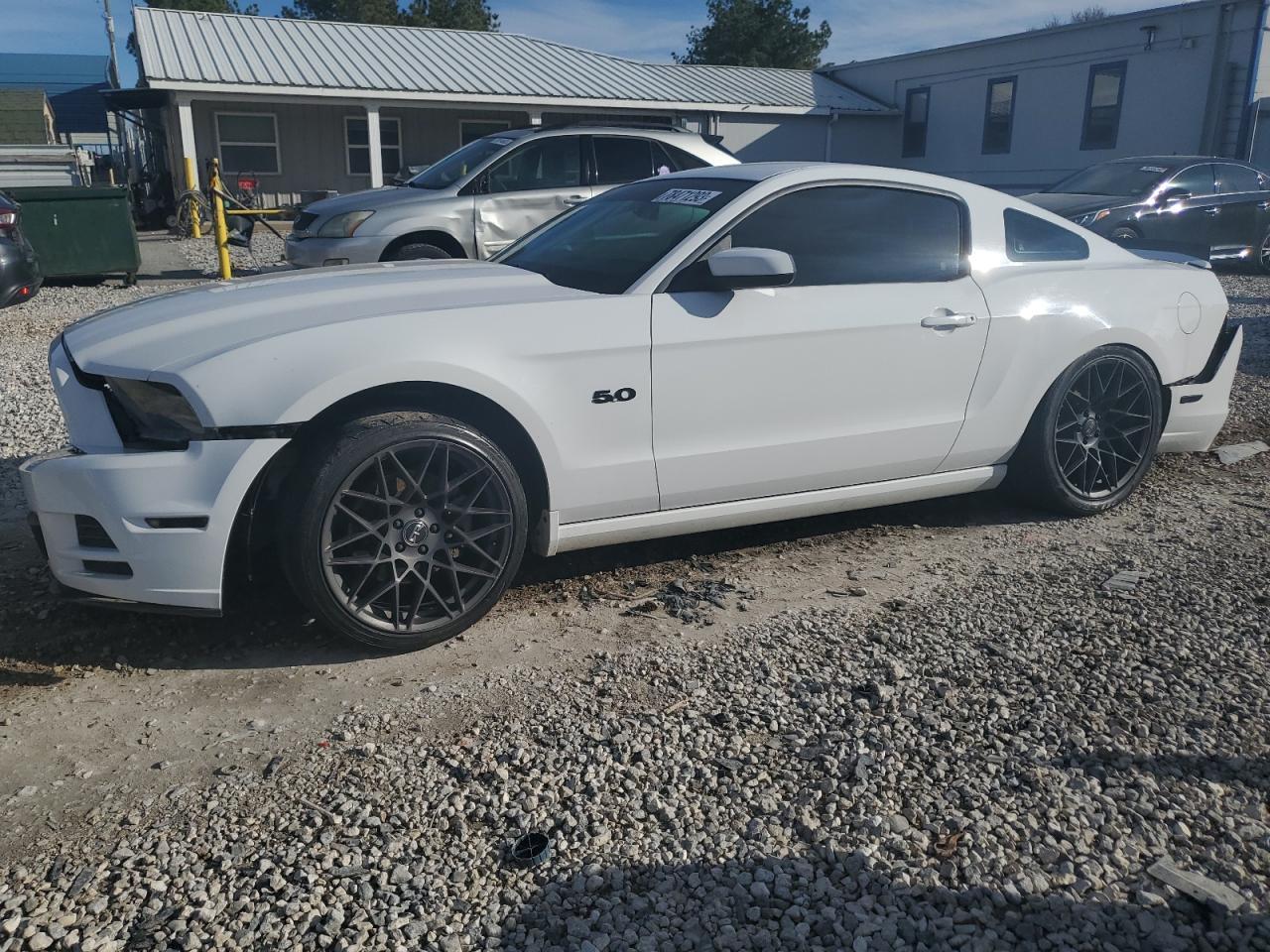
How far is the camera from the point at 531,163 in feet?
32.3

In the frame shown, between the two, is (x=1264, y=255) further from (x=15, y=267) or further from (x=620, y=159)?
(x=15, y=267)

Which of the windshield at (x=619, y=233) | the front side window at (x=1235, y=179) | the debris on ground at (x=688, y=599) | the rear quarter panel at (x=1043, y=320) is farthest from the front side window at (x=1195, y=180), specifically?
the debris on ground at (x=688, y=599)

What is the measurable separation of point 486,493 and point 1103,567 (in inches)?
99.0

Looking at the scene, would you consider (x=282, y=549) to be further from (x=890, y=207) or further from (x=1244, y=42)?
(x=1244, y=42)

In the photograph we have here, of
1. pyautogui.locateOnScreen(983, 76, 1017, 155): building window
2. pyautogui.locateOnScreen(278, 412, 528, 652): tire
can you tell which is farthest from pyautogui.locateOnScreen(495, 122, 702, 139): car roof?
pyautogui.locateOnScreen(983, 76, 1017, 155): building window

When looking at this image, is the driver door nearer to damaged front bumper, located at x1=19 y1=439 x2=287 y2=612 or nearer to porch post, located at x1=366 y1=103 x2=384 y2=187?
damaged front bumper, located at x1=19 y1=439 x2=287 y2=612

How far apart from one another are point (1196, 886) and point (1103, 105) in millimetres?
22891

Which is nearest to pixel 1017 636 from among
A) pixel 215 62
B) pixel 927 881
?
pixel 927 881

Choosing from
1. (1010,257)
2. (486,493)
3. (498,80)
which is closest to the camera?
(486,493)

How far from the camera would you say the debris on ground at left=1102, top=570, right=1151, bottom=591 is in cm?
402

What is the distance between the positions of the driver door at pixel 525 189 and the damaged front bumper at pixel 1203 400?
598cm

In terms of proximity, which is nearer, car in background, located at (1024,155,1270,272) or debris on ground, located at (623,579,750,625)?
debris on ground, located at (623,579,750,625)

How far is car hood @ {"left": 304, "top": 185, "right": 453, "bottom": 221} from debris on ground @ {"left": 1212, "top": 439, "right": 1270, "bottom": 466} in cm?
654

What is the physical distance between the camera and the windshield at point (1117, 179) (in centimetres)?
1314
